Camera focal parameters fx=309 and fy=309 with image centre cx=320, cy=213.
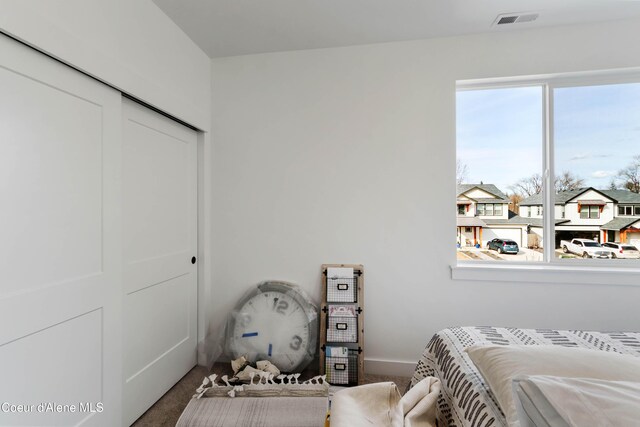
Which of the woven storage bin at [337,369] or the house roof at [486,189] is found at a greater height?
the house roof at [486,189]

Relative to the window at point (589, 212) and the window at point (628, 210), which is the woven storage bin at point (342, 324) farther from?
the window at point (628, 210)

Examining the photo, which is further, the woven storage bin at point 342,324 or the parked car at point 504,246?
the parked car at point 504,246

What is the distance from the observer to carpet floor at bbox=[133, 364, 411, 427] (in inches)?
73.8

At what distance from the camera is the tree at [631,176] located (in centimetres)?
223

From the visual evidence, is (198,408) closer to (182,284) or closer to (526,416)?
(182,284)

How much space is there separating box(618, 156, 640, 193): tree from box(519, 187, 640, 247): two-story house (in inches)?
1.7

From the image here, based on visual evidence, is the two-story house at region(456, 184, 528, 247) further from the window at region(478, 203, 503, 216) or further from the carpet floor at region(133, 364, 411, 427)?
the carpet floor at region(133, 364, 411, 427)

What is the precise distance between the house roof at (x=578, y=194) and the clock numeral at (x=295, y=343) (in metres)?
1.99

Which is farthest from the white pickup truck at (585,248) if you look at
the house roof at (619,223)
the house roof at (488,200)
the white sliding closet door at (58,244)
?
the white sliding closet door at (58,244)

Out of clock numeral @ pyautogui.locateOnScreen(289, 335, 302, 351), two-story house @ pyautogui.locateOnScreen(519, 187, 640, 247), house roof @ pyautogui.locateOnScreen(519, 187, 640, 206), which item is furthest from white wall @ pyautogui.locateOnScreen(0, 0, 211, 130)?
two-story house @ pyautogui.locateOnScreen(519, 187, 640, 247)

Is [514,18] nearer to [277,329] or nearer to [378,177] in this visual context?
[378,177]

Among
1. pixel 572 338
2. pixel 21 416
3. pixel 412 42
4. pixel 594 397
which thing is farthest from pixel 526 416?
pixel 412 42

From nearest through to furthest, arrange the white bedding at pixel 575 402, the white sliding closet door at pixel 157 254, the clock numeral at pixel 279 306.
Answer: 1. the white bedding at pixel 575 402
2. the white sliding closet door at pixel 157 254
3. the clock numeral at pixel 279 306

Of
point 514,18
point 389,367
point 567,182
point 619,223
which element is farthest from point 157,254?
point 619,223
